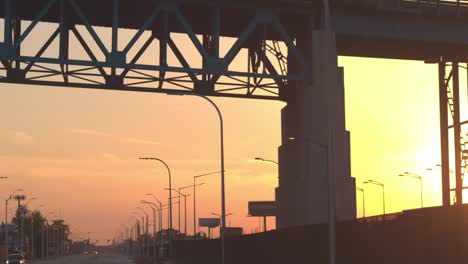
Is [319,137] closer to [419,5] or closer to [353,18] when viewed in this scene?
[353,18]

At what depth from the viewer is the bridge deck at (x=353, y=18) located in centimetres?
4425

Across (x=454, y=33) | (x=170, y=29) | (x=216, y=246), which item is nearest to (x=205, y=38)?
(x=170, y=29)

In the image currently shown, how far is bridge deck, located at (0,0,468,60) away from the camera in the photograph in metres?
44.2

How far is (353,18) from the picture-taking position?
1769 inches

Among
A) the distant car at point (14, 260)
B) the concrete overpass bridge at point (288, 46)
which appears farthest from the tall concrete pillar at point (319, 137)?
the distant car at point (14, 260)

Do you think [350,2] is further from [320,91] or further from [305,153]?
[305,153]

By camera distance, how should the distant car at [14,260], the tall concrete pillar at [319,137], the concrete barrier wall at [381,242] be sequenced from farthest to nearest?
the distant car at [14,260] < the tall concrete pillar at [319,137] < the concrete barrier wall at [381,242]

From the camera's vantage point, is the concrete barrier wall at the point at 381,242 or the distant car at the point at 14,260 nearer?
the concrete barrier wall at the point at 381,242

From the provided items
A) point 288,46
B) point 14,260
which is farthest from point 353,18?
point 14,260

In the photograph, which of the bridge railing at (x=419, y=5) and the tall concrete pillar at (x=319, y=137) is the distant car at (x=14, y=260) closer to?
the tall concrete pillar at (x=319, y=137)

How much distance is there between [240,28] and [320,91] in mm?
5803

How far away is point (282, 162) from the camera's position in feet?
160

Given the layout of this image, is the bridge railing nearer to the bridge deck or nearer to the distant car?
the bridge deck

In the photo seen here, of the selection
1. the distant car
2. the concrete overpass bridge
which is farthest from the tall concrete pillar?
the distant car
